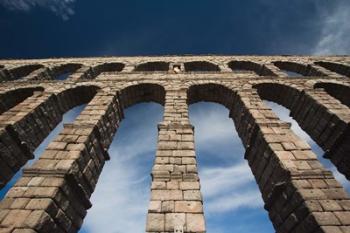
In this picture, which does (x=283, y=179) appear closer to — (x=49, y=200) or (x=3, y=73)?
(x=49, y=200)

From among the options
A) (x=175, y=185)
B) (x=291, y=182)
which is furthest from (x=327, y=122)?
(x=175, y=185)

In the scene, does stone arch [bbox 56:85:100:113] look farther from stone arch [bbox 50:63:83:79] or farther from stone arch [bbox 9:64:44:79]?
stone arch [bbox 9:64:44:79]

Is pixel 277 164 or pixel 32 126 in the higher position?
pixel 32 126

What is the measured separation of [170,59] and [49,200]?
42.9ft

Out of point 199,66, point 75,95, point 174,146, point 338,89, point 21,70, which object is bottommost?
point 174,146

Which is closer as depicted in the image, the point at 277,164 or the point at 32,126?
the point at 277,164

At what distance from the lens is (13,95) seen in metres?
12.1

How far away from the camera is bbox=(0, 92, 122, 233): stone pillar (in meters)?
5.21

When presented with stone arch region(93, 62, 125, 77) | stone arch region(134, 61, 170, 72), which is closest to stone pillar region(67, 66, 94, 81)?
stone arch region(93, 62, 125, 77)

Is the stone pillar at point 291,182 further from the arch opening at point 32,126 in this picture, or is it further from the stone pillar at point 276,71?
the arch opening at point 32,126

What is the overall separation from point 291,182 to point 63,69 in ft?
51.1

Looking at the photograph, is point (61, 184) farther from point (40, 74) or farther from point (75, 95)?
point (40, 74)

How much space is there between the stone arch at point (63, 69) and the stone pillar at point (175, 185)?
10740 millimetres

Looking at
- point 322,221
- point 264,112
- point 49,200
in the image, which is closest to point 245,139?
point 264,112
